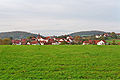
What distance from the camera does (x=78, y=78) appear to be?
271 inches

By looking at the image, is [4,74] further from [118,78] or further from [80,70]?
[118,78]

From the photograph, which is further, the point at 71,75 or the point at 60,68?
the point at 60,68

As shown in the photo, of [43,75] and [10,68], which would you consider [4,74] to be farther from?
[43,75]

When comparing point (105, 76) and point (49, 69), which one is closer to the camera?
point (105, 76)

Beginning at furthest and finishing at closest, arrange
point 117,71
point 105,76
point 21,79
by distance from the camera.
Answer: point 117,71 → point 105,76 → point 21,79

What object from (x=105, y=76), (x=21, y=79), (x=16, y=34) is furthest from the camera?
(x=16, y=34)

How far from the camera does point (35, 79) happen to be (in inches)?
261

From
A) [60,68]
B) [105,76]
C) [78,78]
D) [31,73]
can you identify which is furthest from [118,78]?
[31,73]

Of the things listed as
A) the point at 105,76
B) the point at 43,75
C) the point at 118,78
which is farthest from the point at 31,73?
the point at 118,78

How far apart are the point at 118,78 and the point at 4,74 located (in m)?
6.26

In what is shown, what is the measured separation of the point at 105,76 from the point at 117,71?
51.3 inches

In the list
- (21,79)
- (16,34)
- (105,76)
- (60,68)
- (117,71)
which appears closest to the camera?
(21,79)

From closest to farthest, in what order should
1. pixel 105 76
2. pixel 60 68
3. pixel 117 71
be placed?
pixel 105 76, pixel 117 71, pixel 60 68

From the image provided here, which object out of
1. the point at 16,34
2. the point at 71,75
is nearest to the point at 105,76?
the point at 71,75
